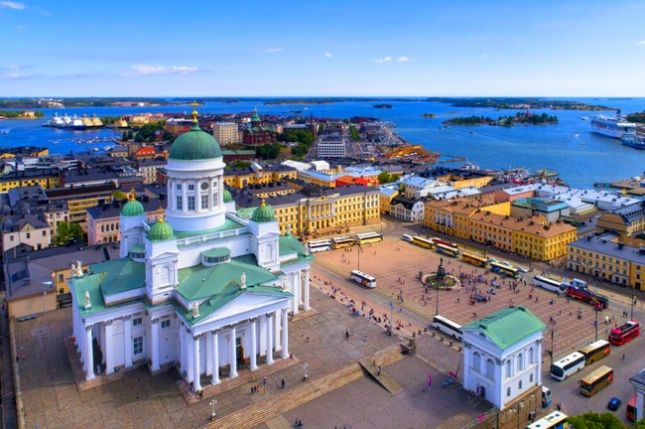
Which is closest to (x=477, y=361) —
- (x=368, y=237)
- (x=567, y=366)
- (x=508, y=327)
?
(x=508, y=327)

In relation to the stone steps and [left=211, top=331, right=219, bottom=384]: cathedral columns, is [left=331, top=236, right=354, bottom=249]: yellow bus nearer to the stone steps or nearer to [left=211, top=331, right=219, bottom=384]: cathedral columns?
the stone steps

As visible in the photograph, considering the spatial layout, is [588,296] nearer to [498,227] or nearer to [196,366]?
[498,227]

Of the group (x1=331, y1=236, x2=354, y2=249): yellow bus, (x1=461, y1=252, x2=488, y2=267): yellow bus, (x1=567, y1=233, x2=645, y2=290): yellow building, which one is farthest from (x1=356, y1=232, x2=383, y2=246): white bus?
(x1=567, y1=233, x2=645, y2=290): yellow building

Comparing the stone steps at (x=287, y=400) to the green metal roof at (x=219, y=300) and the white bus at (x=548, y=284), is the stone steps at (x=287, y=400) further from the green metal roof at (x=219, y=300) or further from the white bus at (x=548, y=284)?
the white bus at (x=548, y=284)

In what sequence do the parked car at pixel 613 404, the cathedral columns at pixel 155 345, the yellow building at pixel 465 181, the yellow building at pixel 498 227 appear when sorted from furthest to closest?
the yellow building at pixel 465 181 → the yellow building at pixel 498 227 → the cathedral columns at pixel 155 345 → the parked car at pixel 613 404

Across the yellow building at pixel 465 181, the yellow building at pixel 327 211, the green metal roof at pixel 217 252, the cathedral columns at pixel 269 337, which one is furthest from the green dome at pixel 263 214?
the yellow building at pixel 465 181

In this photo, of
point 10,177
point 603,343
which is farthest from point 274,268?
point 10,177

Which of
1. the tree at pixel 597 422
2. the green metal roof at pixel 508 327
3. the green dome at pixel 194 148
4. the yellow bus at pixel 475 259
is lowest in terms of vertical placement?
the yellow bus at pixel 475 259
